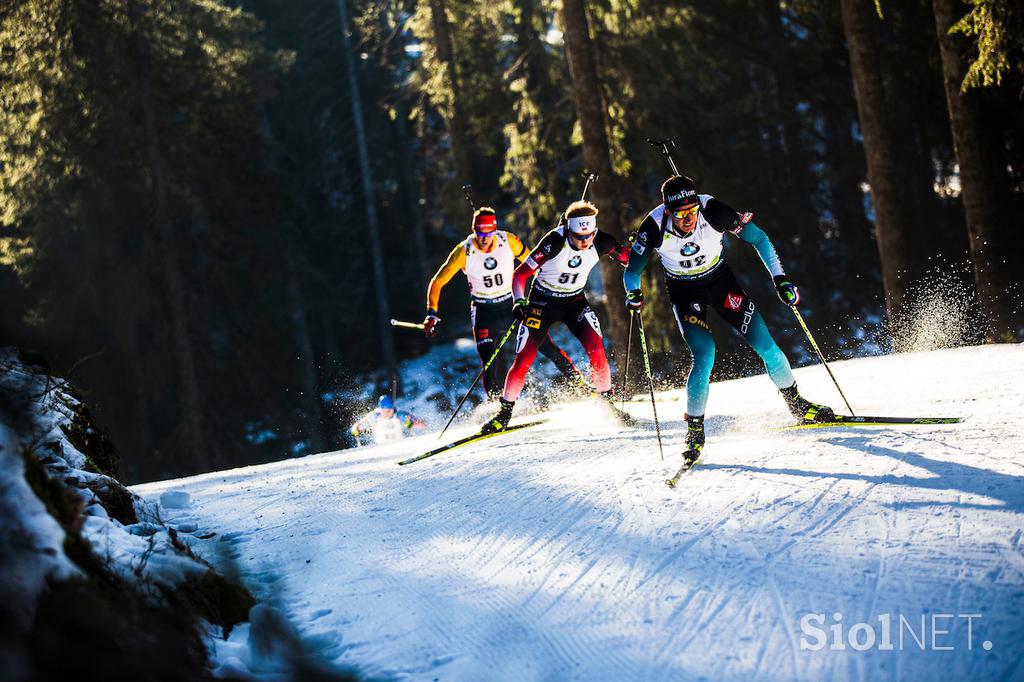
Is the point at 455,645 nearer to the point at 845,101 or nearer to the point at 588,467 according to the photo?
the point at 588,467

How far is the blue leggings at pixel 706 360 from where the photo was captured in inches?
265

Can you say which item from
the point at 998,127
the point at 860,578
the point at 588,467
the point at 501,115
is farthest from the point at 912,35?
the point at 860,578

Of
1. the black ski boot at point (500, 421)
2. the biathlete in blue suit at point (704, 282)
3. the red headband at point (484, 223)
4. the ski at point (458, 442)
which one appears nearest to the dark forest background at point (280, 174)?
the red headband at point (484, 223)

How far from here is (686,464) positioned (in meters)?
6.17

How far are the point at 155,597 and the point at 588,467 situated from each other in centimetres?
357

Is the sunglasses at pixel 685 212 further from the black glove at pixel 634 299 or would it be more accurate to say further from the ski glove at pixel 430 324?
the ski glove at pixel 430 324

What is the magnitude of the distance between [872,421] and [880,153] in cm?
640

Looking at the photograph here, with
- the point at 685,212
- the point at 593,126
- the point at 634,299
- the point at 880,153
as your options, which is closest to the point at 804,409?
the point at 634,299

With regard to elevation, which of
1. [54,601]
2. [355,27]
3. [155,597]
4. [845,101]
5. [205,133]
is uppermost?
[355,27]

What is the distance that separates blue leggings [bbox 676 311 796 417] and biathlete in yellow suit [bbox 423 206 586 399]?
2.79m

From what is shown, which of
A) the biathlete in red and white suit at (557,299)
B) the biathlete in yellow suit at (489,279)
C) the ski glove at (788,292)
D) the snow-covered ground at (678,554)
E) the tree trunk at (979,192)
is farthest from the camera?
the tree trunk at (979,192)

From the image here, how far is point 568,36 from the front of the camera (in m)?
13.0

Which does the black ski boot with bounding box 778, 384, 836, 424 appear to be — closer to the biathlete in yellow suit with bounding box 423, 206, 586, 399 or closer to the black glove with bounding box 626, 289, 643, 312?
the black glove with bounding box 626, 289, 643, 312

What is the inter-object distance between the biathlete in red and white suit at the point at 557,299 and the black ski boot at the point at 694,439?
213cm
